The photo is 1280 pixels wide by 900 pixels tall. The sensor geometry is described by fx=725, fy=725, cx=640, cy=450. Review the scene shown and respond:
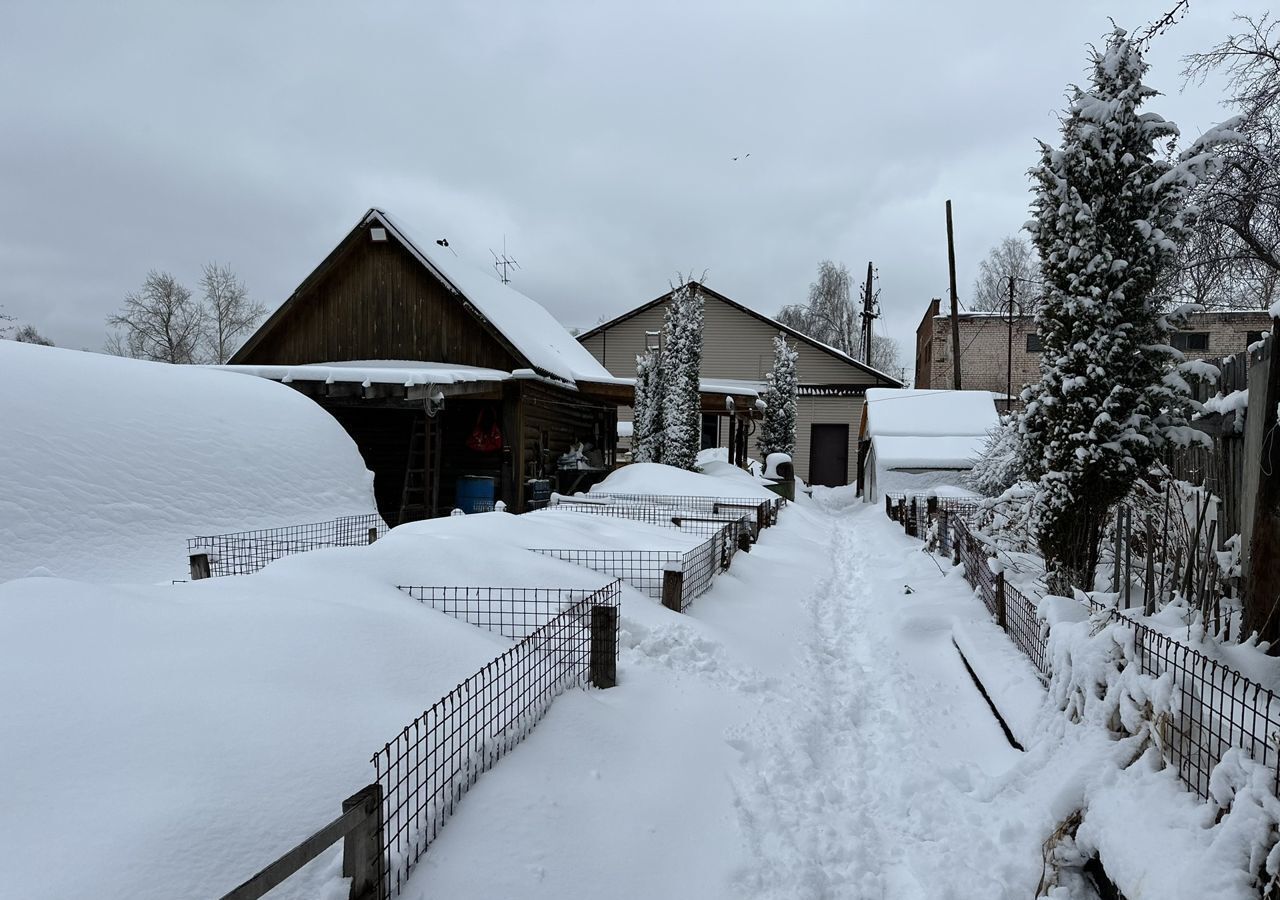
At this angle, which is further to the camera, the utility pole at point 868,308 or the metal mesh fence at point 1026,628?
the utility pole at point 868,308

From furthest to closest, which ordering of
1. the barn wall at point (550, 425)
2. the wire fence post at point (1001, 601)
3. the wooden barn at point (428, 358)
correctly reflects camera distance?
the barn wall at point (550, 425)
the wooden barn at point (428, 358)
the wire fence post at point (1001, 601)

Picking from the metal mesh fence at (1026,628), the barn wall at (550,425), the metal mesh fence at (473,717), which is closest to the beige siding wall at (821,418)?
the barn wall at (550,425)

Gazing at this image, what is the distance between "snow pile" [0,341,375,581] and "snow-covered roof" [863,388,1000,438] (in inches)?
698

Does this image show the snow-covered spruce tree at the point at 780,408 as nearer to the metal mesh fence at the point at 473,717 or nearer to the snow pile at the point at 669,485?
the snow pile at the point at 669,485

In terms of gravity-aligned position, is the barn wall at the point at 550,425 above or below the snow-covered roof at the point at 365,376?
below

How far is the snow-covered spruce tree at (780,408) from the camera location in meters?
27.0

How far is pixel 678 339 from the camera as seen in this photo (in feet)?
72.5

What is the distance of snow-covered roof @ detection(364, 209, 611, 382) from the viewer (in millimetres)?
16781

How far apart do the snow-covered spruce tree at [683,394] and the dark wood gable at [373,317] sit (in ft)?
20.0

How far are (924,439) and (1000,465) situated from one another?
9.75 metres

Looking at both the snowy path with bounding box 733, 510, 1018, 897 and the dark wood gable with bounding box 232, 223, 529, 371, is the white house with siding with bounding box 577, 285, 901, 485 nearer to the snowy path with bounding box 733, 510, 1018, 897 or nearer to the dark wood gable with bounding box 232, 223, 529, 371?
the dark wood gable with bounding box 232, 223, 529, 371

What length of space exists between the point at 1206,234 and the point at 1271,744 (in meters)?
8.91

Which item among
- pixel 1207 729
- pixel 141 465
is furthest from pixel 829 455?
pixel 1207 729

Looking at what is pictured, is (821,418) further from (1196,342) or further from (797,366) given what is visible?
(1196,342)
